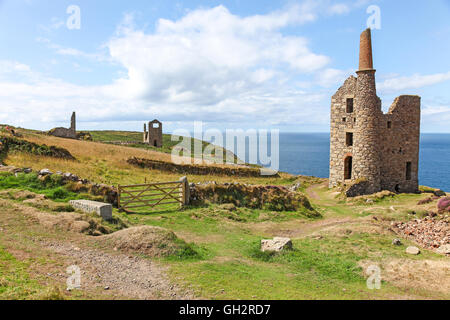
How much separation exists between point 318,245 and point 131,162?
82.8 feet

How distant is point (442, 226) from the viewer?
1564cm

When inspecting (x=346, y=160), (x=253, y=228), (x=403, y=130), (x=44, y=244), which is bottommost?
(x=253, y=228)

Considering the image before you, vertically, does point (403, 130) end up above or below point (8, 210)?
above

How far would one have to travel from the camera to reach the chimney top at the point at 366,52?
1077 inches

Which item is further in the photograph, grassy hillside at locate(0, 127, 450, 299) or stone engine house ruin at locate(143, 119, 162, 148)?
stone engine house ruin at locate(143, 119, 162, 148)

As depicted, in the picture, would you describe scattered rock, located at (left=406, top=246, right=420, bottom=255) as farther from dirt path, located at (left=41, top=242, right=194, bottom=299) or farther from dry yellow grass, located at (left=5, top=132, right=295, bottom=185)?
dry yellow grass, located at (left=5, top=132, right=295, bottom=185)

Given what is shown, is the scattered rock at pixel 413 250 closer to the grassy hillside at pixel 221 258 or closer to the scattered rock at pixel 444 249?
the grassy hillside at pixel 221 258

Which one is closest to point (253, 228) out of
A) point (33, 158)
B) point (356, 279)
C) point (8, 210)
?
point (356, 279)

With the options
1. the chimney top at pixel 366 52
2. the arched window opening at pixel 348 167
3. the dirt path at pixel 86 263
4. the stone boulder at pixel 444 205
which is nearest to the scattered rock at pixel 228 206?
the dirt path at pixel 86 263

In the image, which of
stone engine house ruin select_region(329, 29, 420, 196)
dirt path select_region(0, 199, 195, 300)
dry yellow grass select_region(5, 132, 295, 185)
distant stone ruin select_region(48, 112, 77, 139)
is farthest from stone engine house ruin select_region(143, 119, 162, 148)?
dirt path select_region(0, 199, 195, 300)

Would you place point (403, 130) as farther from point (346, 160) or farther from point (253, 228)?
point (253, 228)

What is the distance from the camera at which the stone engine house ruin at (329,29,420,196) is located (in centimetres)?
2723
